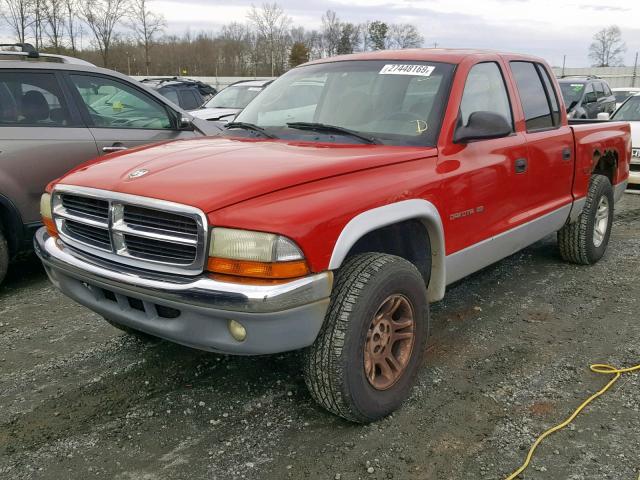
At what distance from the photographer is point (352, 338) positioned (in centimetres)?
266

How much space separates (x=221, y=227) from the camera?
2438mm

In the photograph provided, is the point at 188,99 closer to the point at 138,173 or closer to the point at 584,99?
the point at 584,99

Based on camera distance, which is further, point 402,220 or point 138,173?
point 402,220

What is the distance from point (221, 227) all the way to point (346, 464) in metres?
1.20

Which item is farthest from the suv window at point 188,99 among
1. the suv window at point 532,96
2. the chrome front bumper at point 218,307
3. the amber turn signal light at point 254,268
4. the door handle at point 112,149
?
the amber turn signal light at point 254,268

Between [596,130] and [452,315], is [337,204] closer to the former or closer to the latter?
[452,315]

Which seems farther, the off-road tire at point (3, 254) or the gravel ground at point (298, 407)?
the off-road tire at point (3, 254)

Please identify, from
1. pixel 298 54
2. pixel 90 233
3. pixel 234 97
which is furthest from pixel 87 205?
pixel 298 54

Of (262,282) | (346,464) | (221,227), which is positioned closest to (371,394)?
(346,464)

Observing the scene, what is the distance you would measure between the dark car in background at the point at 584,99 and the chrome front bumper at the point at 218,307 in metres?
11.8

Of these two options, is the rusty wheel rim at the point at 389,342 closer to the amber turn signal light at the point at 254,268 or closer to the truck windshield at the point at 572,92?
the amber turn signal light at the point at 254,268

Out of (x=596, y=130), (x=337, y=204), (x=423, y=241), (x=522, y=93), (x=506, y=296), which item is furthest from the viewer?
(x=596, y=130)

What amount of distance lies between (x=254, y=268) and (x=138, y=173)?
822mm

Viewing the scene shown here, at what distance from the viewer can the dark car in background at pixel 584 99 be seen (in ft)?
42.8
